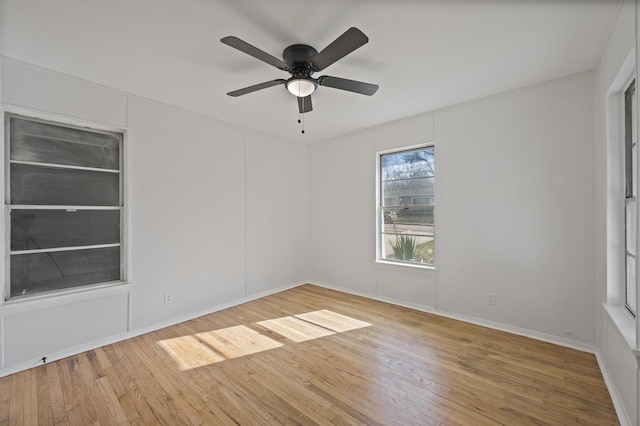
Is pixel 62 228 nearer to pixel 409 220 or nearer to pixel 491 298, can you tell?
pixel 409 220

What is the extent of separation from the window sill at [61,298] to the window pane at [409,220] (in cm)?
341

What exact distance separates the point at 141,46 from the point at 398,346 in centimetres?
348

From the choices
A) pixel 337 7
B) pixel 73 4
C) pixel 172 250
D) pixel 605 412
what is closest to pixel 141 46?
pixel 73 4

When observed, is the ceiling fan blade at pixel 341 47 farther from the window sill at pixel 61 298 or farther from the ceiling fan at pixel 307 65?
the window sill at pixel 61 298

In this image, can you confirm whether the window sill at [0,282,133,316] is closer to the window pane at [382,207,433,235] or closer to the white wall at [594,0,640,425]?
the window pane at [382,207,433,235]

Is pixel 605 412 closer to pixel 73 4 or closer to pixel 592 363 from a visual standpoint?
pixel 592 363

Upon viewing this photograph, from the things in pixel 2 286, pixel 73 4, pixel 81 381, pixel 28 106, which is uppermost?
pixel 73 4

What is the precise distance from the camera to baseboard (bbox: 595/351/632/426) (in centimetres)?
163

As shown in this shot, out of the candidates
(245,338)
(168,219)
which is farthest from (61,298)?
(245,338)

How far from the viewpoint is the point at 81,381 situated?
2104 mm

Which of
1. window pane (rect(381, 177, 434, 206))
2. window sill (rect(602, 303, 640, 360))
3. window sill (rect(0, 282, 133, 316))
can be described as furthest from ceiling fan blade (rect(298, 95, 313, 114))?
window sill (rect(602, 303, 640, 360))

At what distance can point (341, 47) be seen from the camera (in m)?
1.75

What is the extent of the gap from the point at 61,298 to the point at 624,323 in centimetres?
454

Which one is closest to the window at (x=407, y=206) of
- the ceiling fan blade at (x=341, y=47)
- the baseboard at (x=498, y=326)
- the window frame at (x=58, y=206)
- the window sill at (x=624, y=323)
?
the baseboard at (x=498, y=326)
